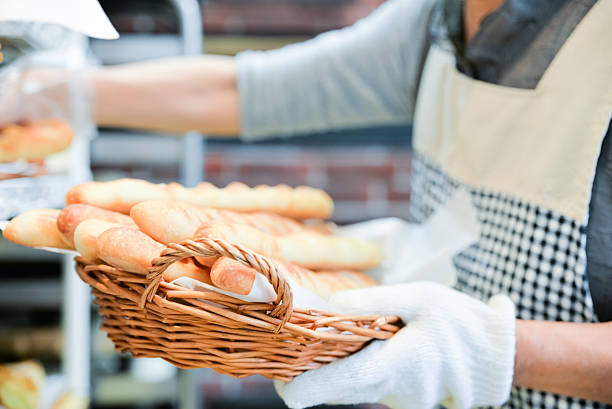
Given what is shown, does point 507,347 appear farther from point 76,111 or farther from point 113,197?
point 76,111

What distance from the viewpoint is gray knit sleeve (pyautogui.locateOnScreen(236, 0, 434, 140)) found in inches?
41.3


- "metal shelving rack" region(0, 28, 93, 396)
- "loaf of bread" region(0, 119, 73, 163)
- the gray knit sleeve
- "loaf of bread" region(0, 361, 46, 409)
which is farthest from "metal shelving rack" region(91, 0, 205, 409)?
"loaf of bread" region(0, 119, 73, 163)

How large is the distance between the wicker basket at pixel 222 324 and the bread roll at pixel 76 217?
1.6 inches

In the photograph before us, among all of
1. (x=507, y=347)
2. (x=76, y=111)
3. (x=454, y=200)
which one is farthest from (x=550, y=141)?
(x=76, y=111)

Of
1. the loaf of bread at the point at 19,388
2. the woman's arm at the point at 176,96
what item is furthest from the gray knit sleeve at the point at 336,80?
the loaf of bread at the point at 19,388

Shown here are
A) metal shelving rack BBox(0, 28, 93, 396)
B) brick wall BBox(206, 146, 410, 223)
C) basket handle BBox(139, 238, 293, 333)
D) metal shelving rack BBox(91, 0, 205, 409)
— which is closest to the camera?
basket handle BBox(139, 238, 293, 333)

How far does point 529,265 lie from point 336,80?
55cm

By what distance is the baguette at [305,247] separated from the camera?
0.59 m

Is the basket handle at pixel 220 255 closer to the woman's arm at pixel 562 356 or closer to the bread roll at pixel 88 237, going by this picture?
the bread roll at pixel 88 237

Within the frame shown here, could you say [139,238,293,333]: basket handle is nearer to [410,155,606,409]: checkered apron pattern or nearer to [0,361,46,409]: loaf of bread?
[410,155,606,409]: checkered apron pattern

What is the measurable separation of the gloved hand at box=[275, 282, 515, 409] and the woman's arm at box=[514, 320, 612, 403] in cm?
3

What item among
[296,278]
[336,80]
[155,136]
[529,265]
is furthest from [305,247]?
[155,136]

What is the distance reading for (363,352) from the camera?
577mm

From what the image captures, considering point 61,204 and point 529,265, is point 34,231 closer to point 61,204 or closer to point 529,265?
point 61,204
